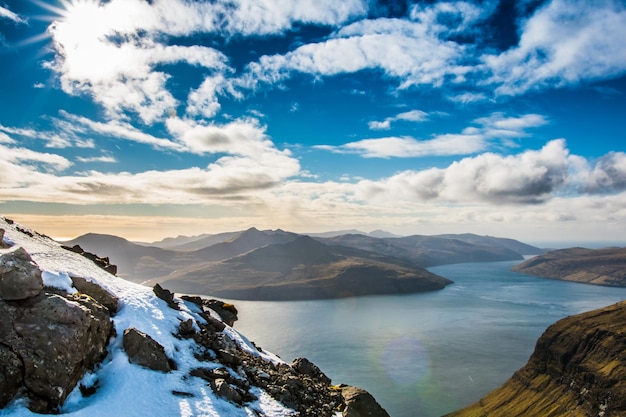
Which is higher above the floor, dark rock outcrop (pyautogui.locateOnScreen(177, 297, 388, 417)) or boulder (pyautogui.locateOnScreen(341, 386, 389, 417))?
dark rock outcrop (pyautogui.locateOnScreen(177, 297, 388, 417))

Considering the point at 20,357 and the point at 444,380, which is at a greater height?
the point at 20,357

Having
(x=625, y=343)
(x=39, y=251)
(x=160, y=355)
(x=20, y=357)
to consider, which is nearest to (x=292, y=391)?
(x=160, y=355)

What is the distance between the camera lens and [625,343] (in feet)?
543

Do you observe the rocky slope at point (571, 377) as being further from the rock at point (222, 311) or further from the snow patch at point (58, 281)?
the snow patch at point (58, 281)

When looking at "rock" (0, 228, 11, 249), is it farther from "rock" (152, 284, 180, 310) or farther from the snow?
"rock" (152, 284, 180, 310)

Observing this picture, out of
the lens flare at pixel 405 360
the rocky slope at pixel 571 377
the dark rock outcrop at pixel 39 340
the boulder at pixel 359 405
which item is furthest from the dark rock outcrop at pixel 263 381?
the lens flare at pixel 405 360

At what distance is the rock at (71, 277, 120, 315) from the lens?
2919 cm

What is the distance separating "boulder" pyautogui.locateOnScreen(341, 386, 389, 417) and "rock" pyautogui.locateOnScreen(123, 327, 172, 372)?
15463mm

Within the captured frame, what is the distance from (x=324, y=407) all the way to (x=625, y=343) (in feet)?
674

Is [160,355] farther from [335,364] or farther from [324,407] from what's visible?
[335,364]

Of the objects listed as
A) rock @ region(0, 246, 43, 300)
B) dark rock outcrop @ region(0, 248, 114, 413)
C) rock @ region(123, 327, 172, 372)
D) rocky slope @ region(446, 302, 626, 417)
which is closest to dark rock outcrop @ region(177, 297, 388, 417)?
rock @ region(123, 327, 172, 372)

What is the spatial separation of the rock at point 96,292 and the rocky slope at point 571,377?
427ft

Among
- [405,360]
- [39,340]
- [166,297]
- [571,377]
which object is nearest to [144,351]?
[39,340]

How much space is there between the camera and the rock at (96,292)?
1149 inches
